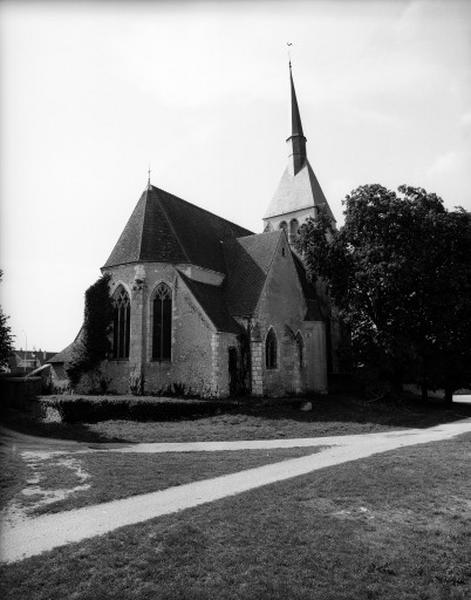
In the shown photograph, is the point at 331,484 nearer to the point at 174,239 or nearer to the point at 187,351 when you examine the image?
the point at 187,351

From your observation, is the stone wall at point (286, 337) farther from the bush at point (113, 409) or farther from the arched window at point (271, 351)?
the bush at point (113, 409)

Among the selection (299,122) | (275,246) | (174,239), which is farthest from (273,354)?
(299,122)

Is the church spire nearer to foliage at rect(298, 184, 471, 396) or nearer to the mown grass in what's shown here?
foliage at rect(298, 184, 471, 396)

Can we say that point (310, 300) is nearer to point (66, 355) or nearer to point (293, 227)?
point (293, 227)

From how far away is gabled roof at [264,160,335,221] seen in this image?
136ft

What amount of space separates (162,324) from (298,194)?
22.2 m

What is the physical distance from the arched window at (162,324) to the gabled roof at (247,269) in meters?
3.90

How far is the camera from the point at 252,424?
1997 cm

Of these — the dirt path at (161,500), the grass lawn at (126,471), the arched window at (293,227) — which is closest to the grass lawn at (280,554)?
the dirt path at (161,500)

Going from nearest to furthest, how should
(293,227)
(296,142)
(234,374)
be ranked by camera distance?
(234,374)
(293,227)
(296,142)

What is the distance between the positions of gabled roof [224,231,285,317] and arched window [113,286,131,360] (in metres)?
6.21

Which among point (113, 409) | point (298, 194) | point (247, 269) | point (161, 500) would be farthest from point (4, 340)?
point (298, 194)

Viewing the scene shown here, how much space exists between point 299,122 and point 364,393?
27.9 m

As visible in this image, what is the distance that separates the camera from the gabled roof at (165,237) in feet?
88.8
